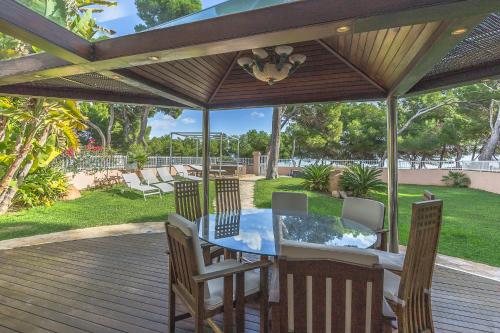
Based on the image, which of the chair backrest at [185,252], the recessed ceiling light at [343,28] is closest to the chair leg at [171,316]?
the chair backrest at [185,252]

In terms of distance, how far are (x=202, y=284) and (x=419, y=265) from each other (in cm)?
135

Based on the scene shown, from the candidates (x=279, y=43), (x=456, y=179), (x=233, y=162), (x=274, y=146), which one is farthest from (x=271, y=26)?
(x=233, y=162)

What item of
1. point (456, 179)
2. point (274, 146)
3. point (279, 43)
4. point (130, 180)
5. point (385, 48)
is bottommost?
point (456, 179)

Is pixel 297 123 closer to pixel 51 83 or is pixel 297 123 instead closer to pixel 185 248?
pixel 51 83

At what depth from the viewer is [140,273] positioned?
3.54m

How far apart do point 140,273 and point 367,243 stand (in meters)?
2.56

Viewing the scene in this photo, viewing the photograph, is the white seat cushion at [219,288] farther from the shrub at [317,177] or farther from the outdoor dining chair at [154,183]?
the shrub at [317,177]

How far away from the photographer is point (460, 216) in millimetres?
7457

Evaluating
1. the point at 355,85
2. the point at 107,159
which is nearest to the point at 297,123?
the point at 107,159

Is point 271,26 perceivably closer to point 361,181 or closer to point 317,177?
point 361,181

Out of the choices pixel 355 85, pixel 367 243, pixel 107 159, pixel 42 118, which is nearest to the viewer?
pixel 367 243

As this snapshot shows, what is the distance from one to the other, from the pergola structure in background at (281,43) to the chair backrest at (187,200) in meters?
1.26

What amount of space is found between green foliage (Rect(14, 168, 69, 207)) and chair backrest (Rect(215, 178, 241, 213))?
217 inches

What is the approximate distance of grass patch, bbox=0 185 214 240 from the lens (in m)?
5.63
